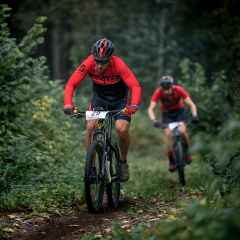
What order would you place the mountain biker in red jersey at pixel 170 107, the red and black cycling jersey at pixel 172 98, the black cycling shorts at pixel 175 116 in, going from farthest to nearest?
the black cycling shorts at pixel 175 116
the red and black cycling jersey at pixel 172 98
the mountain biker in red jersey at pixel 170 107

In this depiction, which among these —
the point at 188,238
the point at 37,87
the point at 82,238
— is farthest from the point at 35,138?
the point at 188,238

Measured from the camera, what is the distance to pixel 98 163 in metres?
5.87

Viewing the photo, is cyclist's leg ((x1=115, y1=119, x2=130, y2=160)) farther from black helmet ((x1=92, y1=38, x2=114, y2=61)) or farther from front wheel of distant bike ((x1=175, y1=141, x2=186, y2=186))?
front wheel of distant bike ((x1=175, y1=141, x2=186, y2=186))

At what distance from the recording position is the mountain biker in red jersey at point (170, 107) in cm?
938

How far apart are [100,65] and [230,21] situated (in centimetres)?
908

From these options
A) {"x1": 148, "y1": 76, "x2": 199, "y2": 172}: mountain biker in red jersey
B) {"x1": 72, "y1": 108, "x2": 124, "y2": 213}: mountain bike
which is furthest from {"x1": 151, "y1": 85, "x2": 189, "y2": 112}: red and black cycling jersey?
{"x1": 72, "y1": 108, "x2": 124, "y2": 213}: mountain bike

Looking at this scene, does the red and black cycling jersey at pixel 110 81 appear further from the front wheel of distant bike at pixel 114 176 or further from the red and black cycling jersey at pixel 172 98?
the red and black cycling jersey at pixel 172 98

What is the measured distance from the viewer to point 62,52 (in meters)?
33.0

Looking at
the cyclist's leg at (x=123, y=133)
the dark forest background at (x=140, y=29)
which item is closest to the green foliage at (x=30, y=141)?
the cyclist's leg at (x=123, y=133)

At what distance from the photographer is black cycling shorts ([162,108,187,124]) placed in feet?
32.8

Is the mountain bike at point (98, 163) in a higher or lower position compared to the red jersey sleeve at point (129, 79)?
lower

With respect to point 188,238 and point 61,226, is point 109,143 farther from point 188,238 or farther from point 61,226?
point 188,238

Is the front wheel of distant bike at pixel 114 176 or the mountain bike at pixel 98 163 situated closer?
the mountain bike at pixel 98 163

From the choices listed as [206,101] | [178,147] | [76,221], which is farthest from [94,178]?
[206,101]
